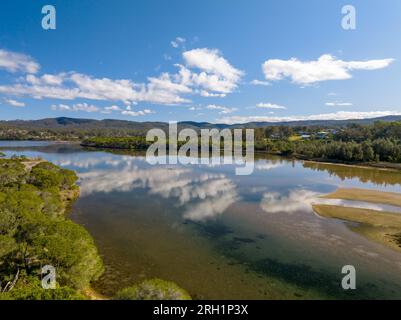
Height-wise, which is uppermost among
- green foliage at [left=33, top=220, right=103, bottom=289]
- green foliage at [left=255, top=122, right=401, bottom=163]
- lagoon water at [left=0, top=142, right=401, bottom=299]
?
green foliage at [left=255, top=122, right=401, bottom=163]

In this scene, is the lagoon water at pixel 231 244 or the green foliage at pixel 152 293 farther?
the lagoon water at pixel 231 244

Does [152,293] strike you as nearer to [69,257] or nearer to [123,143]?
[69,257]

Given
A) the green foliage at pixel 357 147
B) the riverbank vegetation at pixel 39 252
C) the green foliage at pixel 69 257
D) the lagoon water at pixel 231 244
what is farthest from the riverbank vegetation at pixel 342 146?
the riverbank vegetation at pixel 39 252

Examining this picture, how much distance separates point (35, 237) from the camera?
769 inches

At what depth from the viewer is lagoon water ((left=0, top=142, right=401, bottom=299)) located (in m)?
21.6

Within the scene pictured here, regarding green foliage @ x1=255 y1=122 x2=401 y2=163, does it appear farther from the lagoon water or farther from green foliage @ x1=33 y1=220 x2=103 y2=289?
green foliage @ x1=33 y1=220 x2=103 y2=289

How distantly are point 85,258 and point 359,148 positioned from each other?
99.4m

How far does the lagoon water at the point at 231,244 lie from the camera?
21.6 metres

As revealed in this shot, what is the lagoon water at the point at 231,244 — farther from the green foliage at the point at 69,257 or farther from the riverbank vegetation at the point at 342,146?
the riverbank vegetation at the point at 342,146

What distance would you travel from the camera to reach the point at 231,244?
28766 mm

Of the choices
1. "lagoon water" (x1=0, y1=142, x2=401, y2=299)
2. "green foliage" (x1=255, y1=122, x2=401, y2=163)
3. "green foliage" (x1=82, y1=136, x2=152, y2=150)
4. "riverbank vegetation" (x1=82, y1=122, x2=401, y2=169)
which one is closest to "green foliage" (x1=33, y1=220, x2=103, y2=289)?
"lagoon water" (x1=0, y1=142, x2=401, y2=299)

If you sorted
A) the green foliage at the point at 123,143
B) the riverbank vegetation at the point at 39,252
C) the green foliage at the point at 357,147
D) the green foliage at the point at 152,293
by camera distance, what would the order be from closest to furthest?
the green foliage at the point at 152,293 < the riverbank vegetation at the point at 39,252 < the green foliage at the point at 357,147 < the green foliage at the point at 123,143
